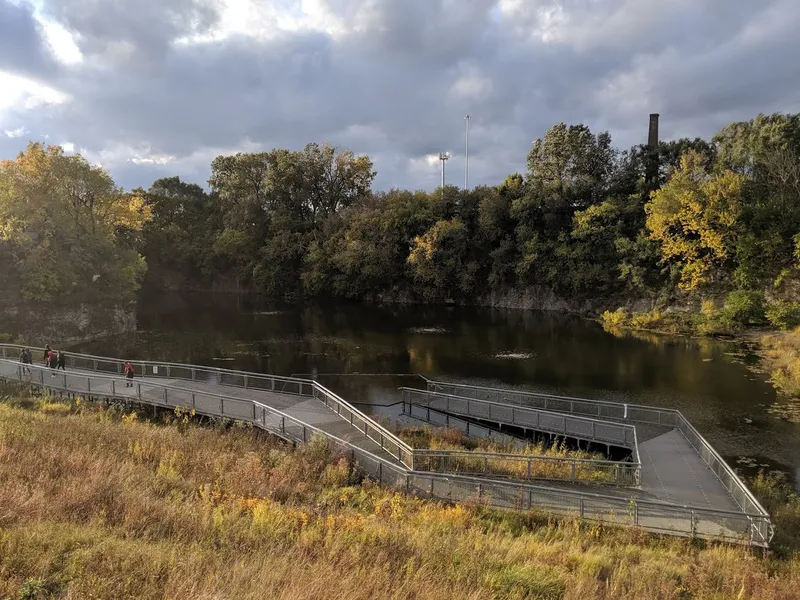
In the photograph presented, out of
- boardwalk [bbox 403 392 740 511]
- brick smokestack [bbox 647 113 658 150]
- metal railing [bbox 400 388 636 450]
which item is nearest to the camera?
boardwalk [bbox 403 392 740 511]

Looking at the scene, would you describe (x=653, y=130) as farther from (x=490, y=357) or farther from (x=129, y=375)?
(x=129, y=375)

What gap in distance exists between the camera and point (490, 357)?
38438 millimetres

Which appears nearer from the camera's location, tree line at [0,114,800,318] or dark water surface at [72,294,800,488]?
dark water surface at [72,294,800,488]

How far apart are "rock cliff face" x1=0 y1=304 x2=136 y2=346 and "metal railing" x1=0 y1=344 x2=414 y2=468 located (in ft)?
46.2

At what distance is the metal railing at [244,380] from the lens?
17547 mm

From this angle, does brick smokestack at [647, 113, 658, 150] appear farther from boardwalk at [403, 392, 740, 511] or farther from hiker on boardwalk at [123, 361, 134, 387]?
hiker on boardwalk at [123, 361, 134, 387]

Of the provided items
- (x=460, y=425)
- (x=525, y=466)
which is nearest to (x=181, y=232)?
(x=460, y=425)

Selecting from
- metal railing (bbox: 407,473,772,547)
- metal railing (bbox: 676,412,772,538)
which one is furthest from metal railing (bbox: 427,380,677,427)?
metal railing (bbox: 407,473,772,547)

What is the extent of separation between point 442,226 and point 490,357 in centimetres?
3463

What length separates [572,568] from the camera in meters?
8.95

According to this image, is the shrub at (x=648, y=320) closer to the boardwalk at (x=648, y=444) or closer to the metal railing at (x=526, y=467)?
the boardwalk at (x=648, y=444)

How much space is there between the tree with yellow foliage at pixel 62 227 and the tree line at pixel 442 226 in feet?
0.48

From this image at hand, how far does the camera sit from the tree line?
46.8m

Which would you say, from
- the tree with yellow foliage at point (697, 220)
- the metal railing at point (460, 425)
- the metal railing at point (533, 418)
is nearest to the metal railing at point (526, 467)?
the metal railing at point (533, 418)
